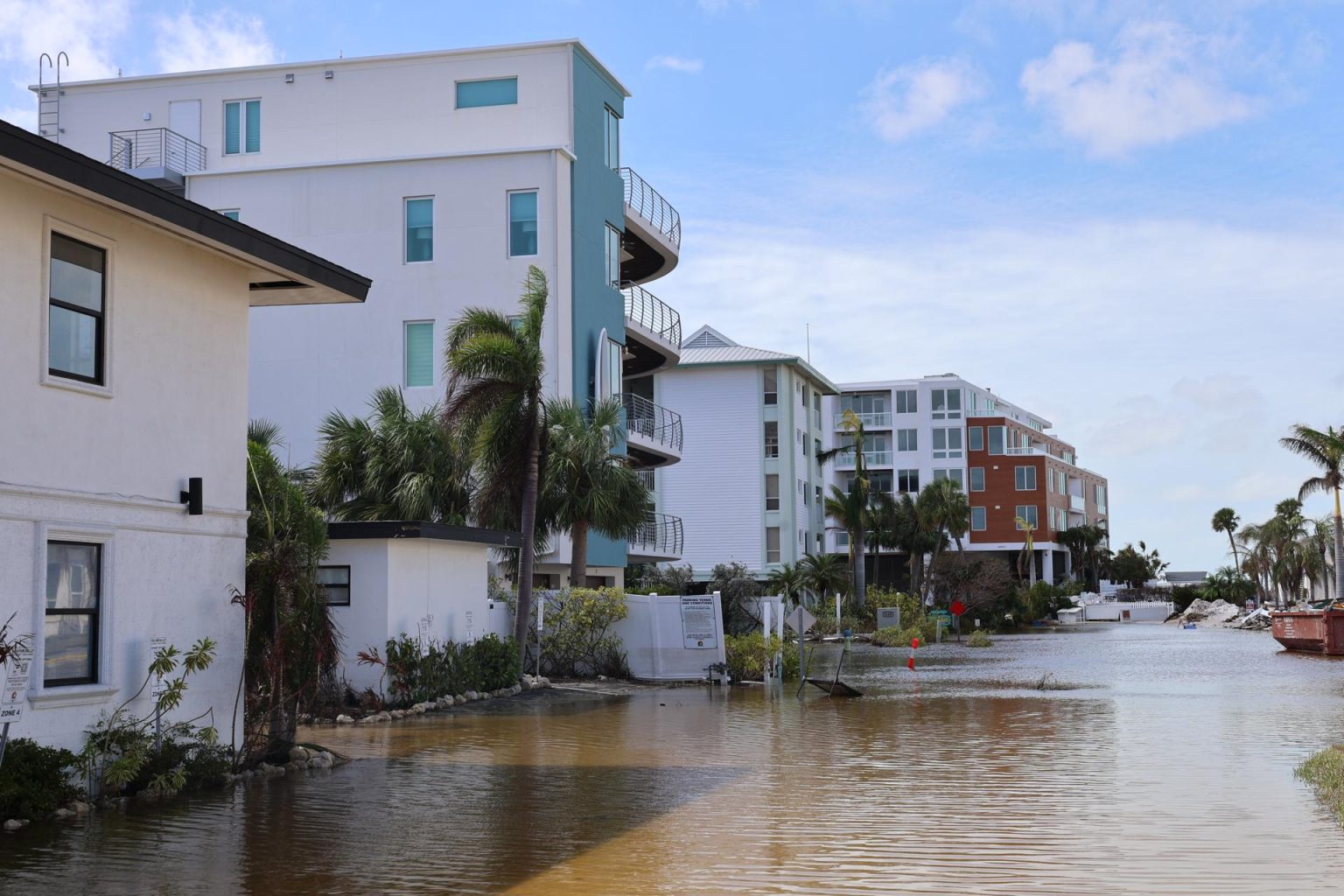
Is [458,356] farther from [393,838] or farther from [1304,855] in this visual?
[1304,855]

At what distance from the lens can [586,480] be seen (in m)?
31.8

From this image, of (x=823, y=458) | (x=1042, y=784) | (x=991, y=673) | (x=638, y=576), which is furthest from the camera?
(x=823, y=458)

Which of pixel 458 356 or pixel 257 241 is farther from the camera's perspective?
pixel 458 356

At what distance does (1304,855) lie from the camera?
10617mm


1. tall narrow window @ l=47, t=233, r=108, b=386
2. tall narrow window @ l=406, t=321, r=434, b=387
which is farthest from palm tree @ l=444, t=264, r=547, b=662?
tall narrow window @ l=47, t=233, r=108, b=386

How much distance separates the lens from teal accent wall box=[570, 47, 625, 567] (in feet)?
130

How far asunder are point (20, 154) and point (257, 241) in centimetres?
378

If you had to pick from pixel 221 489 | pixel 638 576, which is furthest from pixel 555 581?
pixel 221 489

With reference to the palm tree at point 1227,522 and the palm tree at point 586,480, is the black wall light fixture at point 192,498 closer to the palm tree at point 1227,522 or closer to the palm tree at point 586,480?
the palm tree at point 586,480

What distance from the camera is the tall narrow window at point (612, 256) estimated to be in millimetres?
41656

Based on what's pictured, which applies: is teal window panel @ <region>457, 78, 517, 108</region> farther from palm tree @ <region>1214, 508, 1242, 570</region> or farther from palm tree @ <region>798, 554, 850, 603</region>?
palm tree @ <region>1214, 508, 1242, 570</region>

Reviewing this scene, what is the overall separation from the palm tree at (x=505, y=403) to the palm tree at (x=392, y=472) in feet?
6.59

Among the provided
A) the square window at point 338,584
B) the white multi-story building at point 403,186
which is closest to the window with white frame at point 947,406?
the white multi-story building at point 403,186

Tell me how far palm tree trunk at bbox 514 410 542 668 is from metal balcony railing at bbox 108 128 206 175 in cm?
1831
